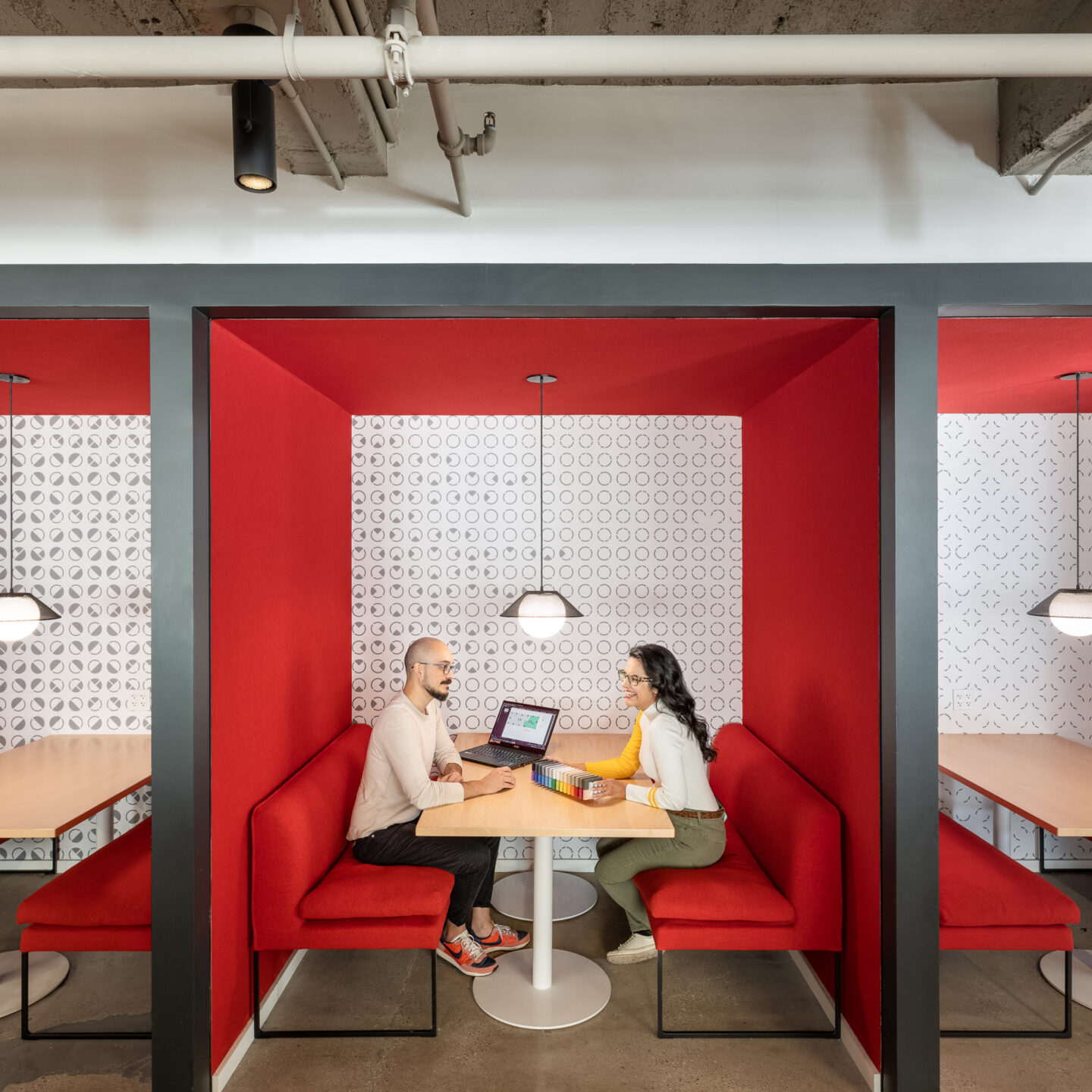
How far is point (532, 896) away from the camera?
345 cm

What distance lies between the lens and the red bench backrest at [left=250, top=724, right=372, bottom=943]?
2.40 meters

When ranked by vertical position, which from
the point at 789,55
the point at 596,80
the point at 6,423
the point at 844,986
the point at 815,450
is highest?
the point at 596,80

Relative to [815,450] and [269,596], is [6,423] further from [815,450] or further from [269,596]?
[815,450]

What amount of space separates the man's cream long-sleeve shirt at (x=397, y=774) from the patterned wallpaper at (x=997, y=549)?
9.48ft

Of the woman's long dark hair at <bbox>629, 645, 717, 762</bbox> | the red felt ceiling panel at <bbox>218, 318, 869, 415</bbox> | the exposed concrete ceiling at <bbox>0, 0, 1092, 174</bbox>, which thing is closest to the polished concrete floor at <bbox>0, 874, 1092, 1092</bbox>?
the woman's long dark hair at <bbox>629, 645, 717, 762</bbox>

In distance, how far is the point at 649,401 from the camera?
3.41 meters

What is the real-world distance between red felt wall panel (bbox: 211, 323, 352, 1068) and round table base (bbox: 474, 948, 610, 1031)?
897 mm

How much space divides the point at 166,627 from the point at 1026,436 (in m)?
4.30

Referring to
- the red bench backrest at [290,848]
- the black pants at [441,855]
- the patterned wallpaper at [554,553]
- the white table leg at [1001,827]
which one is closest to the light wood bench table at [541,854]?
the black pants at [441,855]

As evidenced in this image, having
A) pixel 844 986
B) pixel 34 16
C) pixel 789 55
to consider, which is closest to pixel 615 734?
pixel 844 986

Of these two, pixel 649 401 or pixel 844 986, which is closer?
pixel 844 986

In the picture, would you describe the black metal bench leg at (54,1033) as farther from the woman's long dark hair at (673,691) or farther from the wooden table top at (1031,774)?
the wooden table top at (1031,774)

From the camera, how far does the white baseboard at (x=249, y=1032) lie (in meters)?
2.20

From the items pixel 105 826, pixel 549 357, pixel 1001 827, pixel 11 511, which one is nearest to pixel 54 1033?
pixel 105 826
